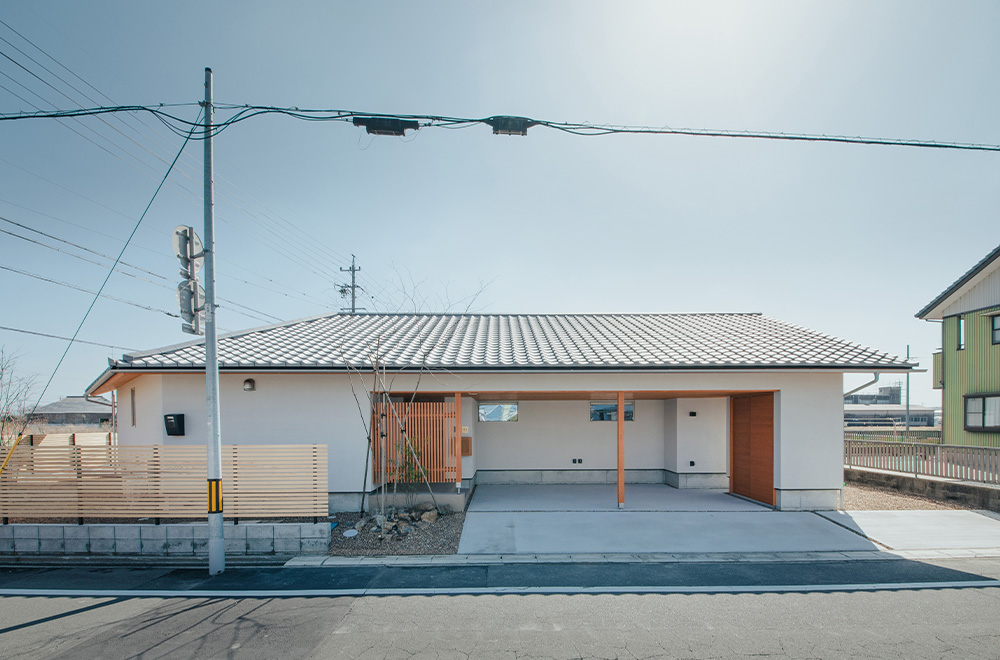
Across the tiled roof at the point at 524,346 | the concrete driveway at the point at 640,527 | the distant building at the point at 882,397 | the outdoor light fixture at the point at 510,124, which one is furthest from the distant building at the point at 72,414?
the distant building at the point at 882,397

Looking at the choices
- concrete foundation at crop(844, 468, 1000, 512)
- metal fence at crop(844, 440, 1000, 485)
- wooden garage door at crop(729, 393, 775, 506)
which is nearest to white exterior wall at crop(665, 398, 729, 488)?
wooden garage door at crop(729, 393, 775, 506)

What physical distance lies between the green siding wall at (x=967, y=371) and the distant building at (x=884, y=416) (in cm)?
3207

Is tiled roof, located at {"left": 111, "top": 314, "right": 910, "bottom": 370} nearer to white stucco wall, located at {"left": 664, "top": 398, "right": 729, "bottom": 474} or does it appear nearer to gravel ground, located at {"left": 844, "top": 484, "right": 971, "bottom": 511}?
white stucco wall, located at {"left": 664, "top": 398, "right": 729, "bottom": 474}

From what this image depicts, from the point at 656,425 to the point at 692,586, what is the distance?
8.06 metres

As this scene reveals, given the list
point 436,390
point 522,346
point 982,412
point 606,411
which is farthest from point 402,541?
point 982,412

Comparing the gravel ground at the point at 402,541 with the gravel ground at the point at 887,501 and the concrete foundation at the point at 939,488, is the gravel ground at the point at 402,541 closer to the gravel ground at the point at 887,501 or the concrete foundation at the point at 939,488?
the gravel ground at the point at 887,501

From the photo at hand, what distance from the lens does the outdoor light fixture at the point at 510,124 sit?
242 inches

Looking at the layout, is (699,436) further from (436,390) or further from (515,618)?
(515,618)

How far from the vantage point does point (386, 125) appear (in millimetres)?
6223

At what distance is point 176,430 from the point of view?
33.6ft

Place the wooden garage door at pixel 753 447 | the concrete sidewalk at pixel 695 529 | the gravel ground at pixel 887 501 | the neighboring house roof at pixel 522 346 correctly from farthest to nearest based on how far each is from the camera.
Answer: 1. the wooden garage door at pixel 753 447
2. the gravel ground at pixel 887 501
3. the neighboring house roof at pixel 522 346
4. the concrete sidewalk at pixel 695 529

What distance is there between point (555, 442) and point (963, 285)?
17127 mm

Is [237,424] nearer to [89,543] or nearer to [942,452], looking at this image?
[89,543]

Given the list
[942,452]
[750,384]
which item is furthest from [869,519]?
[942,452]
